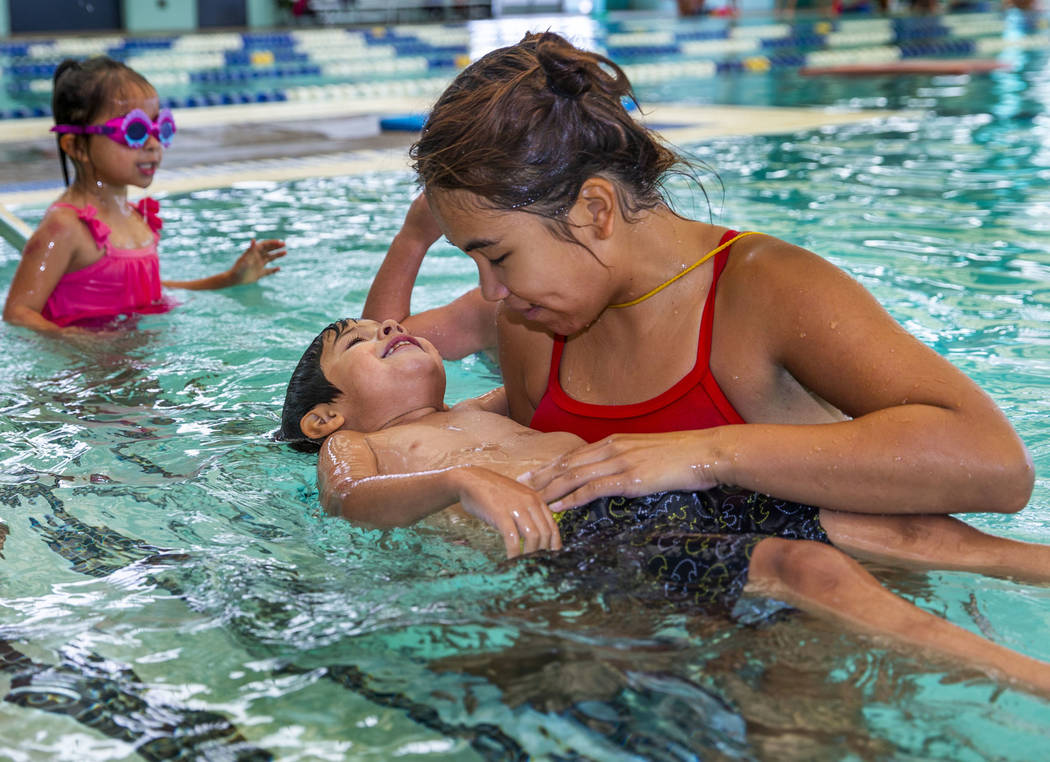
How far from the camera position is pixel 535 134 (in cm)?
238

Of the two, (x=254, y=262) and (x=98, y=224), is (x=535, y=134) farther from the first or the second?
(x=98, y=224)

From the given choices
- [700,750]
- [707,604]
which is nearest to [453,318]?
[707,604]

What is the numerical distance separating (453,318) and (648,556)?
5.80ft

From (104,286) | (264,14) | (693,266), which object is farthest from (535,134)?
(264,14)

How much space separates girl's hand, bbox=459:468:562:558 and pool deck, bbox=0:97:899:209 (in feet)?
21.9

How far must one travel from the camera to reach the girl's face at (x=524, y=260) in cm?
242

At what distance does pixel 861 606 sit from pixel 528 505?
68cm

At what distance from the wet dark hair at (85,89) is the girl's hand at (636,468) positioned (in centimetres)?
363

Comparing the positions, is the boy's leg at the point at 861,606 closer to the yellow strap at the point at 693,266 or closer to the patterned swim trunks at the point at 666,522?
the patterned swim trunks at the point at 666,522

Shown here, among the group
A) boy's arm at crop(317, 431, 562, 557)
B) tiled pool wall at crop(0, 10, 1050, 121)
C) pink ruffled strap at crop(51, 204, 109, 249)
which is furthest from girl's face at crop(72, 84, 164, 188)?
tiled pool wall at crop(0, 10, 1050, 121)

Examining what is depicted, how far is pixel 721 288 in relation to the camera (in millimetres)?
2623

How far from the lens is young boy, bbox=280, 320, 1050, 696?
7.17 ft

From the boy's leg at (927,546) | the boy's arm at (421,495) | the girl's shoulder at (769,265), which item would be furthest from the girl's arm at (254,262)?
the boy's leg at (927,546)

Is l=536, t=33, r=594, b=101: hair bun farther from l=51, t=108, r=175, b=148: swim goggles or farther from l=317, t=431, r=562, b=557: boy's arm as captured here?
l=51, t=108, r=175, b=148: swim goggles
